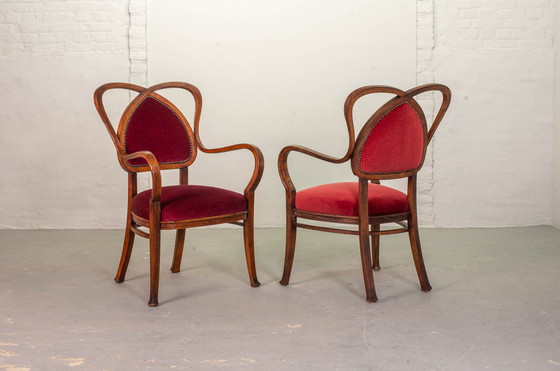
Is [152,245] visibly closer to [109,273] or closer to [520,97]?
[109,273]

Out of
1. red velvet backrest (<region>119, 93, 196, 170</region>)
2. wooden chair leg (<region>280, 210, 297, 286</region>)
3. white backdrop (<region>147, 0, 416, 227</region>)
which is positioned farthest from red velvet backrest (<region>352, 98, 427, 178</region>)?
white backdrop (<region>147, 0, 416, 227</region>)

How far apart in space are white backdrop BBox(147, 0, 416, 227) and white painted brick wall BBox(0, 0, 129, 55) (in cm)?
30

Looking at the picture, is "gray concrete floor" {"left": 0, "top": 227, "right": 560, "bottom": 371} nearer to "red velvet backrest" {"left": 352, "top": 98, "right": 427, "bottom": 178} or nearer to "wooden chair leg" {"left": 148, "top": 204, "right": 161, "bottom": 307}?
"wooden chair leg" {"left": 148, "top": 204, "right": 161, "bottom": 307}

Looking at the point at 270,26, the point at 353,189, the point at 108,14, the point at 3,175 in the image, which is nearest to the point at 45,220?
the point at 3,175

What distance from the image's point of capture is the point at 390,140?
3.11 metres

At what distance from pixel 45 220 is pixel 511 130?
148 inches

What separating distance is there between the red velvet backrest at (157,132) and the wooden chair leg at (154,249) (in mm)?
443

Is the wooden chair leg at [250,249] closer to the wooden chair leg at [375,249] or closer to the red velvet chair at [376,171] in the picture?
the red velvet chair at [376,171]

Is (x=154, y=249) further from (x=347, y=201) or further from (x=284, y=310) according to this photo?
(x=347, y=201)

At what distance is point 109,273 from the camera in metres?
3.75

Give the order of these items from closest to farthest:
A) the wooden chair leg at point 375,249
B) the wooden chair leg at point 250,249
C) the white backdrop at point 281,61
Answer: the wooden chair leg at point 250,249 < the wooden chair leg at point 375,249 < the white backdrop at point 281,61

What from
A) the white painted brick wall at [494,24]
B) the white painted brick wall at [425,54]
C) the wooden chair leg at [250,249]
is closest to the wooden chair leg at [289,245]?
the wooden chair leg at [250,249]

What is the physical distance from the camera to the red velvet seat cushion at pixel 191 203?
3.15m

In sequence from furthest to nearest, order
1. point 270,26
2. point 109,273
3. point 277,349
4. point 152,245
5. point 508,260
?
point 270,26 → point 508,260 → point 109,273 → point 152,245 → point 277,349
